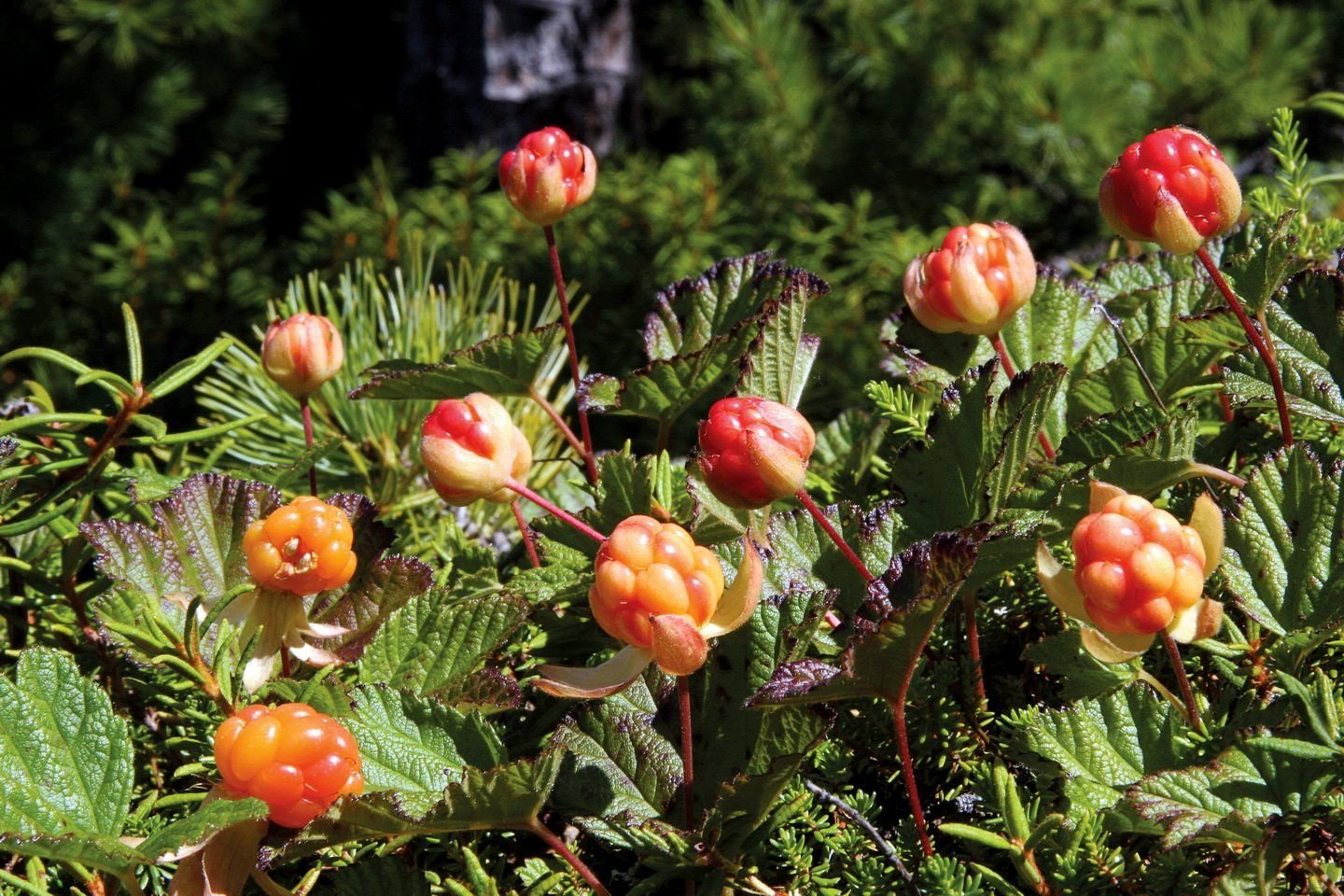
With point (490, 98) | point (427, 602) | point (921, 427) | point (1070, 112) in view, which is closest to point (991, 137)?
point (1070, 112)

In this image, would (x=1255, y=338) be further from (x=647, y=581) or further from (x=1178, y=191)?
(x=647, y=581)

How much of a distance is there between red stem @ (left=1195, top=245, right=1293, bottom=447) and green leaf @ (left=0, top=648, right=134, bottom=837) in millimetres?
478

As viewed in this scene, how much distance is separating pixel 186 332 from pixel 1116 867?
192 centimetres

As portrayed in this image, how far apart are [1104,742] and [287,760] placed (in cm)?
30

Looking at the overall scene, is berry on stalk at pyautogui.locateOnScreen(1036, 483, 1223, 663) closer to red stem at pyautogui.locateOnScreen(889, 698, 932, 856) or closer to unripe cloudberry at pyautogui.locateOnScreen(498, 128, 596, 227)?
red stem at pyautogui.locateOnScreen(889, 698, 932, 856)

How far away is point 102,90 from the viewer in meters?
2.34

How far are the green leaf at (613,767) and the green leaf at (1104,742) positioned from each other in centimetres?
14

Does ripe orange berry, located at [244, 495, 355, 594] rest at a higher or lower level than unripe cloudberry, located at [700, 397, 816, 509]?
lower

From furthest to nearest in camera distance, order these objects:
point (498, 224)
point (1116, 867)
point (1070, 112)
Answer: point (1070, 112), point (498, 224), point (1116, 867)

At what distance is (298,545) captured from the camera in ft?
1.72

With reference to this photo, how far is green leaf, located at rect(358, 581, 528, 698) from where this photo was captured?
1.83 ft

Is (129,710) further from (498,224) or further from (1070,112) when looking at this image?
(1070,112)

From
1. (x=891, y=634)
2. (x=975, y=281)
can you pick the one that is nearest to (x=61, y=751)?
(x=891, y=634)

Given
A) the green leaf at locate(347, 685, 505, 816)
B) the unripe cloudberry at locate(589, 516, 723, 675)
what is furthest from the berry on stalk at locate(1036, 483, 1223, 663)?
the green leaf at locate(347, 685, 505, 816)
